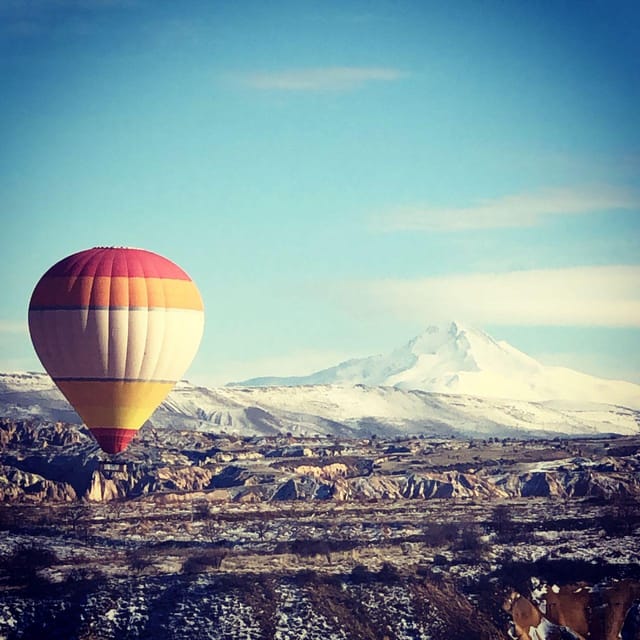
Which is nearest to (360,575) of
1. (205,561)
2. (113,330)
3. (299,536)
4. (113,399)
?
(205,561)

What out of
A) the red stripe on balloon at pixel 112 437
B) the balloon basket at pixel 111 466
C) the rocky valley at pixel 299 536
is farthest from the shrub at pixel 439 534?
the balloon basket at pixel 111 466

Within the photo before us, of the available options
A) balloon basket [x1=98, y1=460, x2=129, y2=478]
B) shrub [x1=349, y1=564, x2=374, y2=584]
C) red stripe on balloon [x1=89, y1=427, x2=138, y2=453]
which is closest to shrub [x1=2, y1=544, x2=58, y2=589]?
balloon basket [x1=98, y1=460, x2=129, y2=478]

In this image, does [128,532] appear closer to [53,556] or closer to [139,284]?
[53,556]

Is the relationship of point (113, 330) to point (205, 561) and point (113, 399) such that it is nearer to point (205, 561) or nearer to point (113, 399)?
point (113, 399)

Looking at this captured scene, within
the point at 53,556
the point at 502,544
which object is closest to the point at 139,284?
the point at 53,556

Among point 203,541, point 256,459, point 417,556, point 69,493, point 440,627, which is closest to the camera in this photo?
point 440,627

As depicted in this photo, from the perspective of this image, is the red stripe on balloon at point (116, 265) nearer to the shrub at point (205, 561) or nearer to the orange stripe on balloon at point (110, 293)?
the orange stripe on balloon at point (110, 293)
